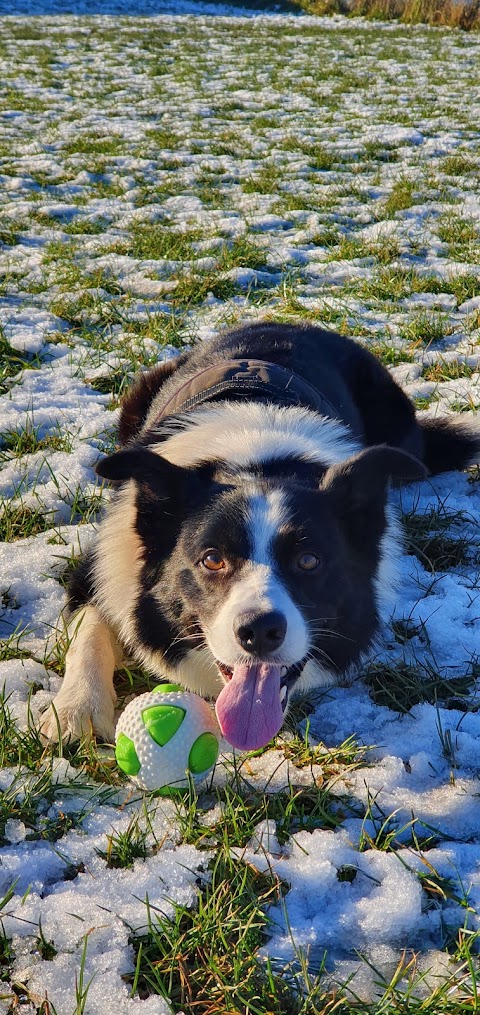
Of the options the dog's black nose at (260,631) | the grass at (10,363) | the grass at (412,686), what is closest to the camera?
the dog's black nose at (260,631)

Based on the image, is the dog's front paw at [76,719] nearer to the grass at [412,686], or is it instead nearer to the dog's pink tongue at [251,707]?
the dog's pink tongue at [251,707]

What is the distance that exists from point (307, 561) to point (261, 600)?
32 centimetres

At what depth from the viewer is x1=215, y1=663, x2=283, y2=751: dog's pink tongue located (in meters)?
2.74

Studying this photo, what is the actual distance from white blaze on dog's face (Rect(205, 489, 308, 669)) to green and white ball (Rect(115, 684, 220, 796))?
8.5 inches

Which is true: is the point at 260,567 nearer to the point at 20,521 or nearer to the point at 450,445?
the point at 20,521

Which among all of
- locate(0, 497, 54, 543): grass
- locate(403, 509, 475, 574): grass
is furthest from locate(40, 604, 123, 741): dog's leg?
locate(403, 509, 475, 574): grass

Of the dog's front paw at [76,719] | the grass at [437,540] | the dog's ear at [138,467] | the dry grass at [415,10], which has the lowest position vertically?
the dog's front paw at [76,719]

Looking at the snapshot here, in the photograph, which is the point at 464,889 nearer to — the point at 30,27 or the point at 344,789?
the point at 344,789

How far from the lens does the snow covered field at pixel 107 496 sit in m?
2.20

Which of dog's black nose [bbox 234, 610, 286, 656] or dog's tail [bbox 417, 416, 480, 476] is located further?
dog's tail [bbox 417, 416, 480, 476]

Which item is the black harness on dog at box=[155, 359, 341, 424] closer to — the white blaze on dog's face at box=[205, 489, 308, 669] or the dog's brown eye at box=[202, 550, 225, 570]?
the white blaze on dog's face at box=[205, 489, 308, 669]

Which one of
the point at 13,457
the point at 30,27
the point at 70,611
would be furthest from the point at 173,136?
the point at 30,27

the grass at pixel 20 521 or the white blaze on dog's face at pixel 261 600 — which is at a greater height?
the white blaze on dog's face at pixel 261 600

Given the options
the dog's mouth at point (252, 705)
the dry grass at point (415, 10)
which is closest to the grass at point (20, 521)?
the dog's mouth at point (252, 705)
